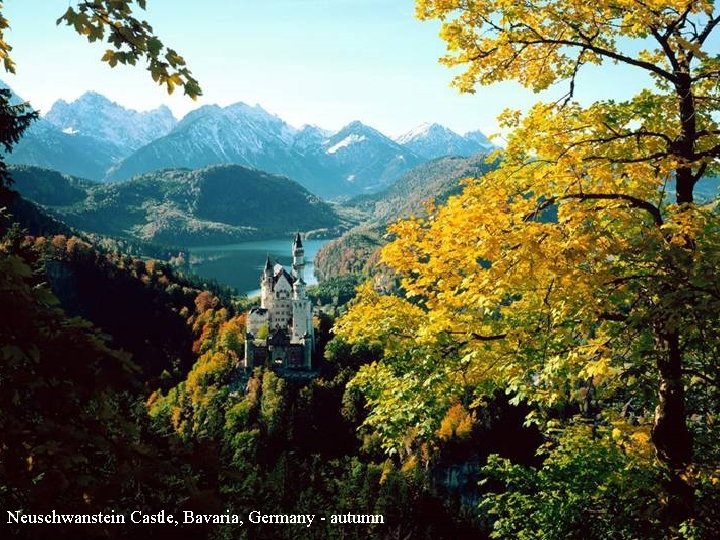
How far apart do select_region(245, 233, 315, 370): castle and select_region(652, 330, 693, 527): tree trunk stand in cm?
8751

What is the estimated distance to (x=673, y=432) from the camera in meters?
9.39

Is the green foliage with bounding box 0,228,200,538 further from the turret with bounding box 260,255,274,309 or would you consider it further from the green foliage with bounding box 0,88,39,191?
the turret with bounding box 260,255,274,309

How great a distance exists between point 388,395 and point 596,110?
622 centimetres

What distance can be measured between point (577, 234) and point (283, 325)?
3865 inches

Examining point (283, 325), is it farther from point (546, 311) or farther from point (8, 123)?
point (546, 311)

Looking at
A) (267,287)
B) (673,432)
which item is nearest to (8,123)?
(673,432)

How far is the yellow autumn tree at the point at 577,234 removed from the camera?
831 centimetres

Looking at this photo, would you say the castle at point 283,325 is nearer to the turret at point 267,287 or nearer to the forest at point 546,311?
the turret at point 267,287

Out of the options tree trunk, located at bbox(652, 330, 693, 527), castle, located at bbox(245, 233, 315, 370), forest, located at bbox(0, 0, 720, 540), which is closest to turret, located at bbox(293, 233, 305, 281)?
castle, located at bbox(245, 233, 315, 370)

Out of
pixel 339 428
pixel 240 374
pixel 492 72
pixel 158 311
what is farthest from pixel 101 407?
pixel 158 311

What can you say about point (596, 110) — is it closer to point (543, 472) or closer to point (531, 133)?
point (531, 133)

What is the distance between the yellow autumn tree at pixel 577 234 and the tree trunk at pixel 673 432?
27 millimetres

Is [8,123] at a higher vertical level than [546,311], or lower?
higher

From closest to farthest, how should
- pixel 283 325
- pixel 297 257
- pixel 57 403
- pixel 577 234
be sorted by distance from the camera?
pixel 57 403
pixel 577 234
pixel 297 257
pixel 283 325
